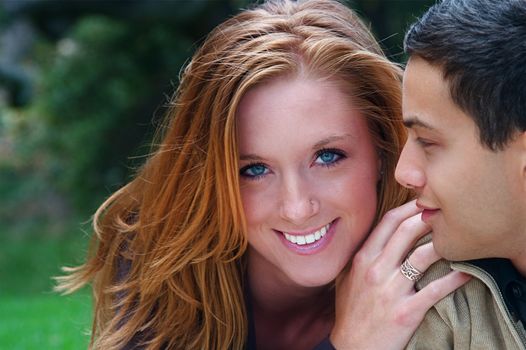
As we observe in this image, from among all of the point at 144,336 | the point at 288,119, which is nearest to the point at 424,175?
the point at 288,119

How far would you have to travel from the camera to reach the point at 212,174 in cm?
302

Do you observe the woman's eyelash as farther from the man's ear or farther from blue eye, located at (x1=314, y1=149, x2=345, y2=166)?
the man's ear

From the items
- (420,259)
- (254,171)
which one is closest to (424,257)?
(420,259)

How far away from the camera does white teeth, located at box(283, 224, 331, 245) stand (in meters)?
2.95

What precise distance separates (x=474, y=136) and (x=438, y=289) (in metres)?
0.52

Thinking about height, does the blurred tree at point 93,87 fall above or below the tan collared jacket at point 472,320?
below

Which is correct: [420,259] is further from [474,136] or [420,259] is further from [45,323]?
[45,323]

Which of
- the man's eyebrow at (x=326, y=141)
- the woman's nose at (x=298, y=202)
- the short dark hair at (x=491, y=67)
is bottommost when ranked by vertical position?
the woman's nose at (x=298, y=202)

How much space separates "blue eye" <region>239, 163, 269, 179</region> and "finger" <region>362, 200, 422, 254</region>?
0.38m

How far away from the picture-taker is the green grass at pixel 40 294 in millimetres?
6262

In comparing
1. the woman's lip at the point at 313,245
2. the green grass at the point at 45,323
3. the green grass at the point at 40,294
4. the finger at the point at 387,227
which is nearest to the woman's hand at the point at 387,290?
the finger at the point at 387,227

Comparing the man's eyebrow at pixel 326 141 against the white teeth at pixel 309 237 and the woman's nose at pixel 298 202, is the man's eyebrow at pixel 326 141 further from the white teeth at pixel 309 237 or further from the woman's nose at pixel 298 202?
the white teeth at pixel 309 237

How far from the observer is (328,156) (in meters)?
2.93

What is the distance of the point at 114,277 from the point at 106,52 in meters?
8.37
